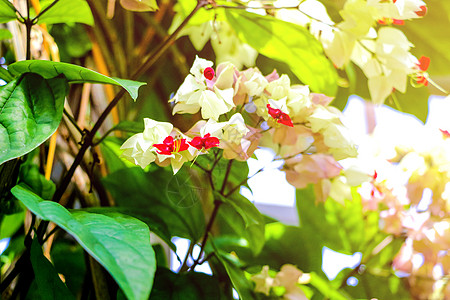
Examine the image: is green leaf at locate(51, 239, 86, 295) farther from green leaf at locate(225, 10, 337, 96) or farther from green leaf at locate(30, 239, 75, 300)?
green leaf at locate(225, 10, 337, 96)

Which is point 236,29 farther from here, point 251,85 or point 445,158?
point 445,158

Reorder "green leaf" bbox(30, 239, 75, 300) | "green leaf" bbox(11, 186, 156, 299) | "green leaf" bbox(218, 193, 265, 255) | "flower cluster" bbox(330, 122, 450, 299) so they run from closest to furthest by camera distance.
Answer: "green leaf" bbox(11, 186, 156, 299), "green leaf" bbox(30, 239, 75, 300), "green leaf" bbox(218, 193, 265, 255), "flower cluster" bbox(330, 122, 450, 299)

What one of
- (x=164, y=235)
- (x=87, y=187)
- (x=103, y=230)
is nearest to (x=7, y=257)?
(x=87, y=187)

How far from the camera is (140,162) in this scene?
1.32 ft

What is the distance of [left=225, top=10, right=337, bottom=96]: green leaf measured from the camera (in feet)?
1.79

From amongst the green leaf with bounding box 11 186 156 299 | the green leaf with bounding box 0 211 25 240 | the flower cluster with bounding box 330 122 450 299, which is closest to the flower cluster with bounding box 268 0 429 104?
the flower cluster with bounding box 330 122 450 299

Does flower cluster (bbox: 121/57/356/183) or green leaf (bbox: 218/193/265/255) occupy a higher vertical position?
flower cluster (bbox: 121/57/356/183)

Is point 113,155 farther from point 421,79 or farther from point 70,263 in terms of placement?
point 421,79

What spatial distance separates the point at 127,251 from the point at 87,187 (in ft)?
0.92

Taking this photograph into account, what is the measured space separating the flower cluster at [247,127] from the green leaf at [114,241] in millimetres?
76

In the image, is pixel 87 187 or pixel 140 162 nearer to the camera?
pixel 140 162

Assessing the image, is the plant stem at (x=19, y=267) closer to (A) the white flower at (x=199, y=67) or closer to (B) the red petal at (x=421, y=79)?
(A) the white flower at (x=199, y=67)

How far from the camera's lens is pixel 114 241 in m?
0.31

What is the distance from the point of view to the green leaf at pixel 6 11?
1.39 ft
